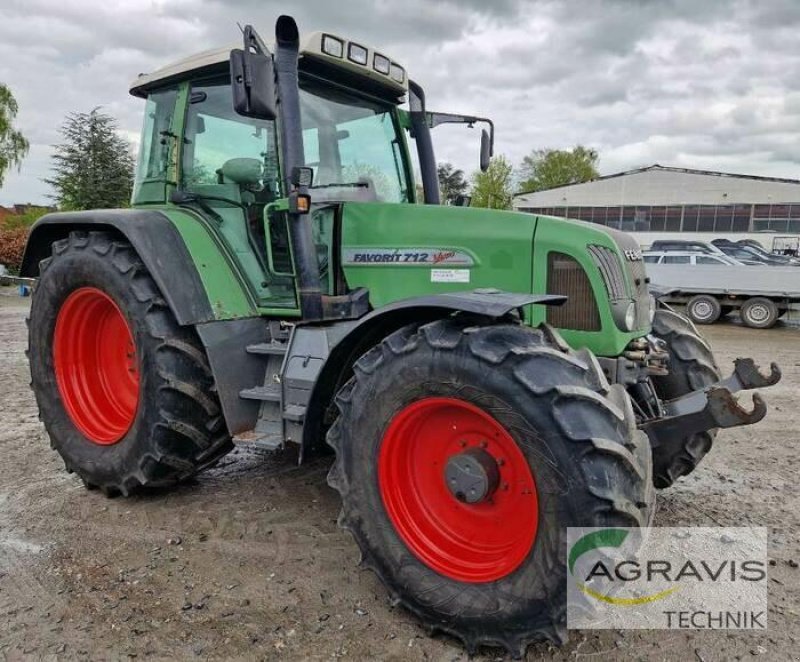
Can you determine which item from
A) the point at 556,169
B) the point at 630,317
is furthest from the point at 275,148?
the point at 556,169

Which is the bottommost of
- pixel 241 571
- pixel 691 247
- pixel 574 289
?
pixel 241 571

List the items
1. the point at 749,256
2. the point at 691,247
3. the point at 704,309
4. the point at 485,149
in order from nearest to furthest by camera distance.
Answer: the point at 485,149 → the point at 704,309 → the point at 691,247 → the point at 749,256

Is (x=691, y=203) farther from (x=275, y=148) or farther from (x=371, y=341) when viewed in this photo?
(x=371, y=341)

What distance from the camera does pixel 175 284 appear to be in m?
3.54

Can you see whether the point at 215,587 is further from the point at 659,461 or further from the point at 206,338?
the point at 659,461

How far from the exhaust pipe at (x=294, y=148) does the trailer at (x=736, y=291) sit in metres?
11.0

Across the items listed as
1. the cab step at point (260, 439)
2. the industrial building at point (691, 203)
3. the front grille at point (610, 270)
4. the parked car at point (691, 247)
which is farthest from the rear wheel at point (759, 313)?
the industrial building at point (691, 203)

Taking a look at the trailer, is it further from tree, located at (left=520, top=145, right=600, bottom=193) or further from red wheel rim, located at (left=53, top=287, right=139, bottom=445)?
tree, located at (left=520, top=145, right=600, bottom=193)

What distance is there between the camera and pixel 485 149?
452 centimetres

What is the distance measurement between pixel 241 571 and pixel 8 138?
26.4 m

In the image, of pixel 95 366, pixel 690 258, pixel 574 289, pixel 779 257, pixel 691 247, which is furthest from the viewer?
pixel 779 257

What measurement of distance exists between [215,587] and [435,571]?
42.9 inches

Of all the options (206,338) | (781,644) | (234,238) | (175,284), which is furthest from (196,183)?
(781,644)

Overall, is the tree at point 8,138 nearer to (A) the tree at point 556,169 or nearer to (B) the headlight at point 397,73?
(B) the headlight at point 397,73
